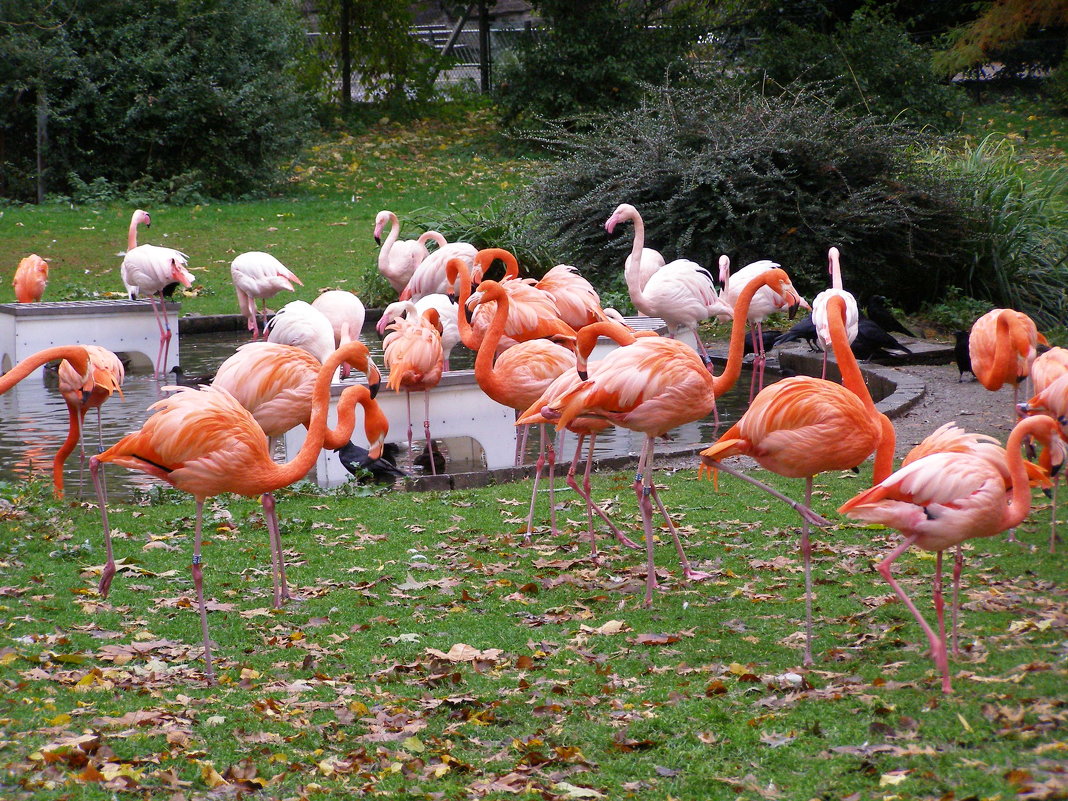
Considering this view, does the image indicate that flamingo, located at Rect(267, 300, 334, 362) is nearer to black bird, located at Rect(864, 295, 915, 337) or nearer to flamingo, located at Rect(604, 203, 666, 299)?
flamingo, located at Rect(604, 203, 666, 299)

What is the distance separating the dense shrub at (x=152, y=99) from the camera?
2011cm

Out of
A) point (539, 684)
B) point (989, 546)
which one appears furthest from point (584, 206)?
point (539, 684)

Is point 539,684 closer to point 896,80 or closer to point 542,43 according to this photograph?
point 896,80

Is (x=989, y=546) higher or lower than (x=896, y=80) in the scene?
lower

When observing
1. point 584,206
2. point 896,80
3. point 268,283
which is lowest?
point 268,283

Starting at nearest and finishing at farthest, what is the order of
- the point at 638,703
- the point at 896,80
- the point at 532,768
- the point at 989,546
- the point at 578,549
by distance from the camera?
the point at 532,768, the point at 638,703, the point at 989,546, the point at 578,549, the point at 896,80

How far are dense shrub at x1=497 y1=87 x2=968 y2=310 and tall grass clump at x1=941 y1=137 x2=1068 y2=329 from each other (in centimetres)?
30

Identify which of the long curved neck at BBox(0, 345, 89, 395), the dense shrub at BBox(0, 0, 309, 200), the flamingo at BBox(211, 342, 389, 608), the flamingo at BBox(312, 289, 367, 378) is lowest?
the flamingo at BBox(211, 342, 389, 608)

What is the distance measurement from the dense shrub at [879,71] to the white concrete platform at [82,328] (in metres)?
13.7

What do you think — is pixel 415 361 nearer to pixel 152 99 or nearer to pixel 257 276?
pixel 257 276

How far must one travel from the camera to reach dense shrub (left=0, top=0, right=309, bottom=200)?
66.0 ft

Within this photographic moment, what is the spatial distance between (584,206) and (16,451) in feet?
22.7

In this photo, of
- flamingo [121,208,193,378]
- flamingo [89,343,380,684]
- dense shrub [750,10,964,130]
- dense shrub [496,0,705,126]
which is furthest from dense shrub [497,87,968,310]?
dense shrub [496,0,705,126]

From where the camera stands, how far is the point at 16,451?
330 inches
